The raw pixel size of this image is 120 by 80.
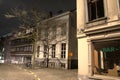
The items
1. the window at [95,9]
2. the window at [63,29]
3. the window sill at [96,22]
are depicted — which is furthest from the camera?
the window at [63,29]

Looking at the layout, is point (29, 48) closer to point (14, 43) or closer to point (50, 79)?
point (14, 43)

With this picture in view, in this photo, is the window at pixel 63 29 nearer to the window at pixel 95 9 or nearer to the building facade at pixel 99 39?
the building facade at pixel 99 39

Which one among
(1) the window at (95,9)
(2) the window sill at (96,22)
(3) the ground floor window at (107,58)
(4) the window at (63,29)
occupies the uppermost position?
(4) the window at (63,29)

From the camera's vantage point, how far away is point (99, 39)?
33.4 ft

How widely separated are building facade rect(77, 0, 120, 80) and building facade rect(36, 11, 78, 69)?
14304mm

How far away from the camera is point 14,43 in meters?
51.0

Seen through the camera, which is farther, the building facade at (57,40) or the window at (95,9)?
the building facade at (57,40)

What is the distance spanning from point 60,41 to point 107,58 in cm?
1748

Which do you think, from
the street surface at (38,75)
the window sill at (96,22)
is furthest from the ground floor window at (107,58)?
the street surface at (38,75)

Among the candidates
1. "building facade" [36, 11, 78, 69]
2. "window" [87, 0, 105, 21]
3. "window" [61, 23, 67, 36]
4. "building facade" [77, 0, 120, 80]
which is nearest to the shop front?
"building facade" [77, 0, 120, 80]

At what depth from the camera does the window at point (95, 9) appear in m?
10.7

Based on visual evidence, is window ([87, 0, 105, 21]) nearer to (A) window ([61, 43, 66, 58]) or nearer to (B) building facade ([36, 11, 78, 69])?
(B) building facade ([36, 11, 78, 69])

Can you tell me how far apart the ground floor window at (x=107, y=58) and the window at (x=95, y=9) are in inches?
72.4

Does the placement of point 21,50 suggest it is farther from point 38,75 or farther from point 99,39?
point 99,39
